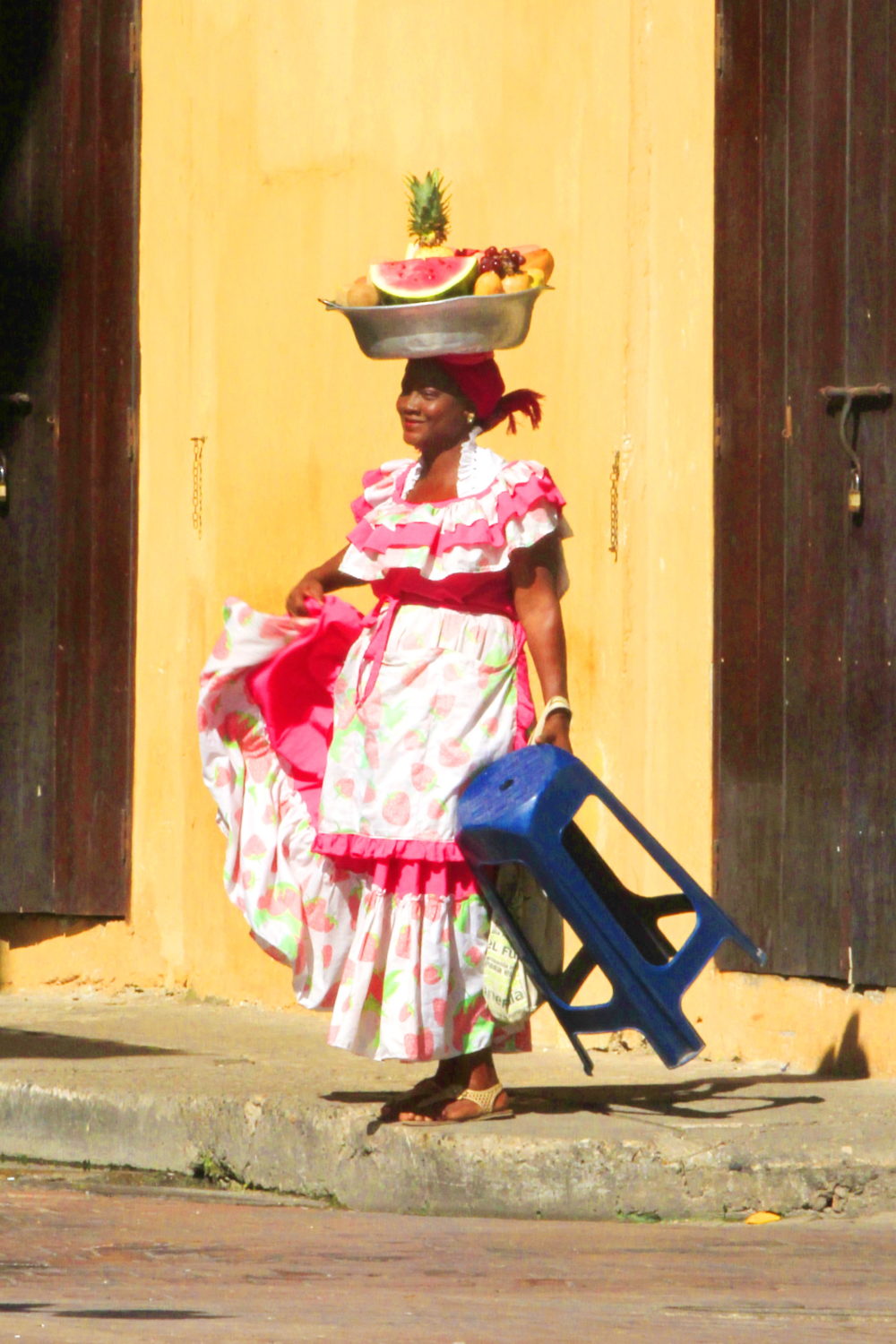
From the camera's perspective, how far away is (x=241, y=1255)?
450cm

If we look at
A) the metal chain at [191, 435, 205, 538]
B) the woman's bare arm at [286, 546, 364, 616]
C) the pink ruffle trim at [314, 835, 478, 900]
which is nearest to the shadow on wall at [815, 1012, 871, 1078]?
the pink ruffle trim at [314, 835, 478, 900]

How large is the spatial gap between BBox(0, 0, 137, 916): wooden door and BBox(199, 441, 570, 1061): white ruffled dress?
265 cm

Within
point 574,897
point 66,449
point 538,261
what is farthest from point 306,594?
point 66,449

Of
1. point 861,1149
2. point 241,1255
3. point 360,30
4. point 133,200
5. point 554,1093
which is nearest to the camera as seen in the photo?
point 241,1255

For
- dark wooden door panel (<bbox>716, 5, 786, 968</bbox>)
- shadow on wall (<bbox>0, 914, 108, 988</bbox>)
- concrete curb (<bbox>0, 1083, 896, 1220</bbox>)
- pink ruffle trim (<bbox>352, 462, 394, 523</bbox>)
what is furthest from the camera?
shadow on wall (<bbox>0, 914, 108, 988</bbox>)

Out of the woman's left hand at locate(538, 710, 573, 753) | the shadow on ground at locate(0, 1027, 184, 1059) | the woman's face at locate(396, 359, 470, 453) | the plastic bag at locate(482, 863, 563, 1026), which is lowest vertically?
the shadow on ground at locate(0, 1027, 184, 1059)

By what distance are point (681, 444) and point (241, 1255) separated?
9.19 feet

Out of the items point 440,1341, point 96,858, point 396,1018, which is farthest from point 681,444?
point 440,1341

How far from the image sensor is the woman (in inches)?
208

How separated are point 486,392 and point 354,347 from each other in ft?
6.39

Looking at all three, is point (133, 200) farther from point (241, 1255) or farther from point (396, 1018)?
point (241, 1255)

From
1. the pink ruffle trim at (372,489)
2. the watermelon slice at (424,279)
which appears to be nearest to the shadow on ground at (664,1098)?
the pink ruffle trim at (372,489)

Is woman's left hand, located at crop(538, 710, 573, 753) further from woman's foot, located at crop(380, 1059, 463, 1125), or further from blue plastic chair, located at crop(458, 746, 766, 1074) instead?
woman's foot, located at crop(380, 1059, 463, 1125)

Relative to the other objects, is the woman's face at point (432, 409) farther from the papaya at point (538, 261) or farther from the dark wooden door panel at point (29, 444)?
the dark wooden door panel at point (29, 444)
